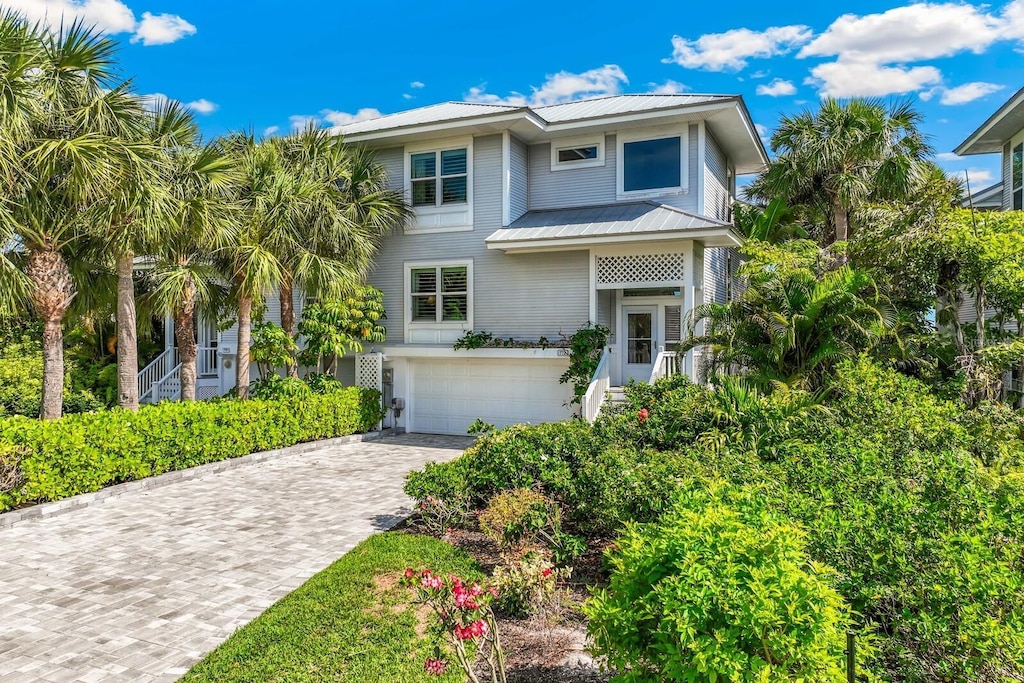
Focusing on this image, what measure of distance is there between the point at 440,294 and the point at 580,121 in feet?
18.0

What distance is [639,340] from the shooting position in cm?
1565

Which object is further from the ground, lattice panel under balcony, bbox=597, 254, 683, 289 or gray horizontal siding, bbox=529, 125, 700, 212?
gray horizontal siding, bbox=529, 125, 700, 212

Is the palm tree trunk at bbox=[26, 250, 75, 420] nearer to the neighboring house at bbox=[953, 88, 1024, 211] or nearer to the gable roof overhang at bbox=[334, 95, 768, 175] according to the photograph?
the gable roof overhang at bbox=[334, 95, 768, 175]

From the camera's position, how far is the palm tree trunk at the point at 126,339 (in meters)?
11.1

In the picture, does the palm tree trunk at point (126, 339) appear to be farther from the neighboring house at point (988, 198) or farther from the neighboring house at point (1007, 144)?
the neighboring house at point (988, 198)

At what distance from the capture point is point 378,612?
5.32 m

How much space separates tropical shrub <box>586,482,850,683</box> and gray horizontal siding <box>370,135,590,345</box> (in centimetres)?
1209

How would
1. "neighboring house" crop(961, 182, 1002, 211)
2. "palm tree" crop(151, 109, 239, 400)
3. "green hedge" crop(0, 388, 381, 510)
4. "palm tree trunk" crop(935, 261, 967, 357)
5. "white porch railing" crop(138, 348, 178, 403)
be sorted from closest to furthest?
1. "green hedge" crop(0, 388, 381, 510)
2. "palm tree trunk" crop(935, 261, 967, 357)
3. "palm tree" crop(151, 109, 239, 400)
4. "white porch railing" crop(138, 348, 178, 403)
5. "neighboring house" crop(961, 182, 1002, 211)

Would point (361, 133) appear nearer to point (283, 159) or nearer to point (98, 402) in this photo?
point (283, 159)

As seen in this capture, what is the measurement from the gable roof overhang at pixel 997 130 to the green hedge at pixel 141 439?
16.9 m

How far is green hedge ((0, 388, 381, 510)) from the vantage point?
8430 mm

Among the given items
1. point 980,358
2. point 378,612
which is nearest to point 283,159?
point 378,612

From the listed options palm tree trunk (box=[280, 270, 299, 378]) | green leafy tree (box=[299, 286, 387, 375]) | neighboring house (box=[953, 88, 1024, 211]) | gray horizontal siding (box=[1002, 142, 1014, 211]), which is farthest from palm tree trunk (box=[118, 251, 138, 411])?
gray horizontal siding (box=[1002, 142, 1014, 211])

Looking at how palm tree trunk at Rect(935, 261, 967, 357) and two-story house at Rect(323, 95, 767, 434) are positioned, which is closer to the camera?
palm tree trunk at Rect(935, 261, 967, 357)
